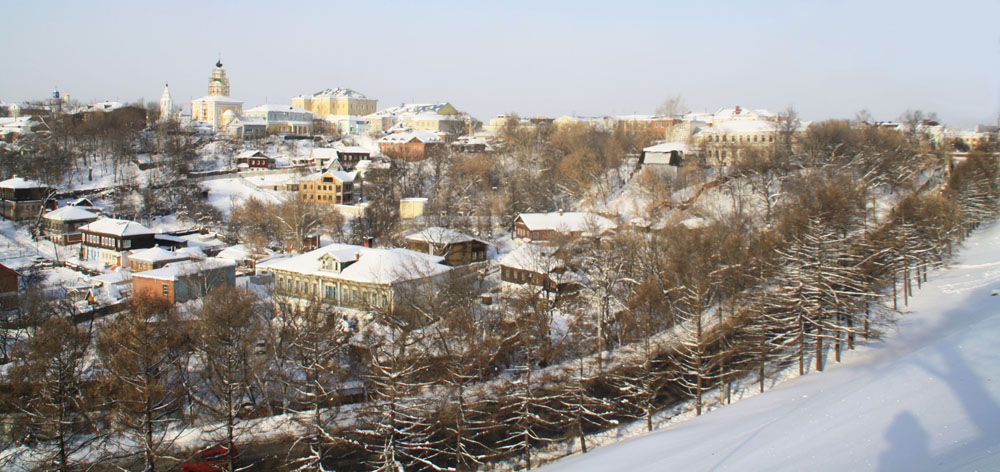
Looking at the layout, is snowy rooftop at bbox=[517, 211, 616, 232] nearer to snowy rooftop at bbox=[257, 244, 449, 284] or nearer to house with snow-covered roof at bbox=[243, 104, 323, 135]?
snowy rooftop at bbox=[257, 244, 449, 284]

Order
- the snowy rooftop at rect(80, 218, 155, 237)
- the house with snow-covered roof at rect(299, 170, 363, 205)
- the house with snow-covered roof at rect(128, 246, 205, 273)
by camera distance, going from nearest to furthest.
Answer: the house with snow-covered roof at rect(128, 246, 205, 273)
the snowy rooftop at rect(80, 218, 155, 237)
the house with snow-covered roof at rect(299, 170, 363, 205)

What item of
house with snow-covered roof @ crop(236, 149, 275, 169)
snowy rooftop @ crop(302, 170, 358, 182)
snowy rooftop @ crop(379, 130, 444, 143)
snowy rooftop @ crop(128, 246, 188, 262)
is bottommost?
snowy rooftop @ crop(128, 246, 188, 262)

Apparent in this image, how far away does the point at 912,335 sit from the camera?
55.1 ft

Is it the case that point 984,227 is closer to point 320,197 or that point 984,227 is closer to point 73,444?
point 320,197

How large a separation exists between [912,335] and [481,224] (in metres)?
19.2

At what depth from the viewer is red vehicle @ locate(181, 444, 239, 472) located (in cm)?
1297

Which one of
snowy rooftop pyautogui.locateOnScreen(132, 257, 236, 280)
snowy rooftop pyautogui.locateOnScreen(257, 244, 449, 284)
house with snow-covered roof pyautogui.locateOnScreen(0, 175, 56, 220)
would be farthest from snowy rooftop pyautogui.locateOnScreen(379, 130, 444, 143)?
snowy rooftop pyautogui.locateOnScreen(257, 244, 449, 284)

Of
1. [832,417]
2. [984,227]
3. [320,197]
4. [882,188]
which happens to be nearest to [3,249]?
[320,197]

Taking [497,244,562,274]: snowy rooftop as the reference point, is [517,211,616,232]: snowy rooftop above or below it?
above

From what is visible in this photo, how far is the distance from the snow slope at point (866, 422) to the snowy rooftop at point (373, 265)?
9.73 metres

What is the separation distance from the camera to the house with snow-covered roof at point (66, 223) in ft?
101

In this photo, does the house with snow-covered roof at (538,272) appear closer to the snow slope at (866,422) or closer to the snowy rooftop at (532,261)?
the snowy rooftop at (532,261)

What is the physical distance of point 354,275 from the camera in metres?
21.5

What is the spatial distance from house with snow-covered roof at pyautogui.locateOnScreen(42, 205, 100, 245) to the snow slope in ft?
90.1
